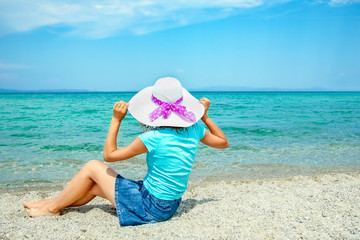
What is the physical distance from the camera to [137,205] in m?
3.08

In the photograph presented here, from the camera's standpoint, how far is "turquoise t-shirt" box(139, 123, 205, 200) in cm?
284

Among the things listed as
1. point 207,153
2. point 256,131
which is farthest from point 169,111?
point 256,131

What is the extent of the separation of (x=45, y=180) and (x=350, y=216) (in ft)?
15.9

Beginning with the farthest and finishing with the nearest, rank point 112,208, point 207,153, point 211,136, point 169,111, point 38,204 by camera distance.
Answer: point 207,153 → point 112,208 → point 38,204 → point 211,136 → point 169,111

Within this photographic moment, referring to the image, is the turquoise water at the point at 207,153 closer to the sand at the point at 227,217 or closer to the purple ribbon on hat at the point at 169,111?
the sand at the point at 227,217

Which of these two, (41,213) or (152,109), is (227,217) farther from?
(41,213)

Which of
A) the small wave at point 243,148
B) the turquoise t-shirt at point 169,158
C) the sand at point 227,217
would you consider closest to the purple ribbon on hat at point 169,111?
the turquoise t-shirt at point 169,158

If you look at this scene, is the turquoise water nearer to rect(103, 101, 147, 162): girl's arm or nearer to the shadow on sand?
the shadow on sand

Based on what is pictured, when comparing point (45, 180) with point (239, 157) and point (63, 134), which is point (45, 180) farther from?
point (63, 134)

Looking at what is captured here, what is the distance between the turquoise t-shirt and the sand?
382 mm

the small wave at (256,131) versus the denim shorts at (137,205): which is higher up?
the denim shorts at (137,205)

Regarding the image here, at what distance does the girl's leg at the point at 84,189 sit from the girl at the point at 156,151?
0.01 metres

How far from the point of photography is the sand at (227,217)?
2.87 metres

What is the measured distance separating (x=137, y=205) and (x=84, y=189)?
2.23 ft
